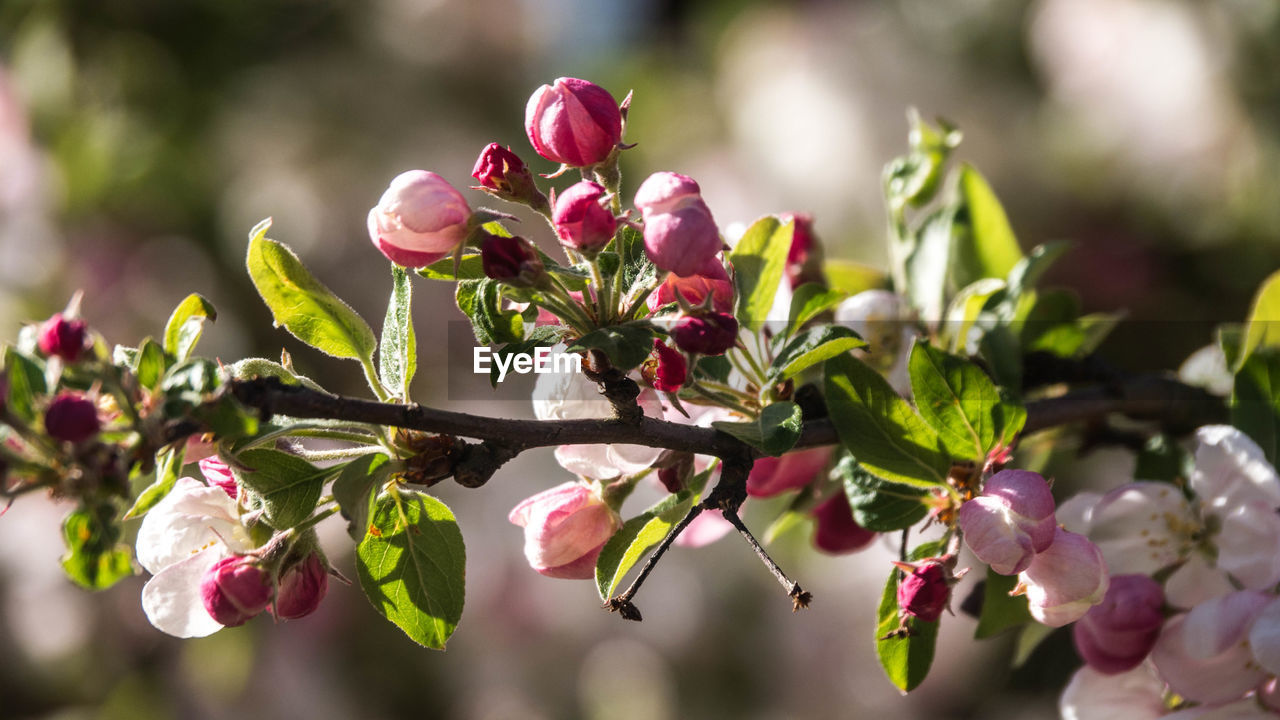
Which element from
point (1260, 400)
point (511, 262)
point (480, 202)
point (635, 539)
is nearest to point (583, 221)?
point (511, 262)

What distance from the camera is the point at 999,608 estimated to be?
1.43 feet

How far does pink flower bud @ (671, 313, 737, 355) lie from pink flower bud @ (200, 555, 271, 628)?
0.51 feet

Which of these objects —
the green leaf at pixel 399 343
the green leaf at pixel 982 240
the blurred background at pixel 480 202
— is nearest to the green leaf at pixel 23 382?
the green leaf at pixel 399 343

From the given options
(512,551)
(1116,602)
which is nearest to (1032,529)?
(1116,602)

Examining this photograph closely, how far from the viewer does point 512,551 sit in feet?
5.26

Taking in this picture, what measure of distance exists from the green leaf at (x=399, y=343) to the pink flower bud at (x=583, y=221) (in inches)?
2.8

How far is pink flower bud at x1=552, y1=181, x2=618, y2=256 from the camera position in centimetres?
32

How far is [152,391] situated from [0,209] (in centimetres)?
134

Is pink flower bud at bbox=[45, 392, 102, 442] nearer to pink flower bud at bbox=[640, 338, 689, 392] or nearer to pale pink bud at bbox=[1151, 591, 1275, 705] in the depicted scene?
pink flower bud at bbox=[640, 338, 689, 392]

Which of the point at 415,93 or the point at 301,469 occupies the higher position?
the point at 301,469

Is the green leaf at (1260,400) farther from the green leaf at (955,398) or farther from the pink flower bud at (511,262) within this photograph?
the pink flower bud at (511,262)

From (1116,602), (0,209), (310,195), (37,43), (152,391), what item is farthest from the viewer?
(310,195)

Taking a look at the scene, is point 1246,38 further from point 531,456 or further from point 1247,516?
point 1247,516

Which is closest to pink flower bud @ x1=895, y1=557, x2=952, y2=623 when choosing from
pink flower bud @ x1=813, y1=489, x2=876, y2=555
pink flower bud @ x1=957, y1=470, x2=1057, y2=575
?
pink flower bud @ x1=957, y1=470, x2=1057, y2=575
